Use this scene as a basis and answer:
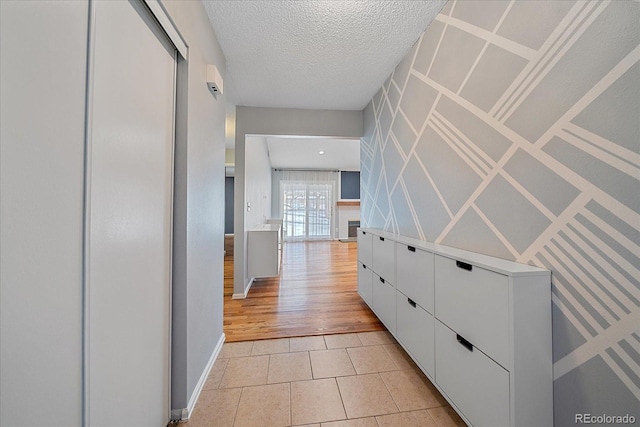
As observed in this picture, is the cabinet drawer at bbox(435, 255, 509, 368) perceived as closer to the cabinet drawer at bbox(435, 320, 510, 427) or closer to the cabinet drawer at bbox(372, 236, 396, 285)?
the cabinet drawer at bbox(435, 320, 510, 427)

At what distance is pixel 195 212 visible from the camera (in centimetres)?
144

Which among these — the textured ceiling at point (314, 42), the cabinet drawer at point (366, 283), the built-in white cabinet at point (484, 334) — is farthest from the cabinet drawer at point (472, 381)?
the textured ceiling at point (314, 42)

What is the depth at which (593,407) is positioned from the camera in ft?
2.75

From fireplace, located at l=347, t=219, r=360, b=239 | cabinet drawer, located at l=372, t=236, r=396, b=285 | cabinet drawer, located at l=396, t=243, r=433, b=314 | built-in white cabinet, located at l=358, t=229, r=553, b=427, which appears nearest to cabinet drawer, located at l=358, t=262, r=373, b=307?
cabinet drawer, located at l=372, t=236, r=396, b=285

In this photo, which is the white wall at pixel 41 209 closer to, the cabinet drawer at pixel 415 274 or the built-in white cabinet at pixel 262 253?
the cabinet drawer at pixel 415 274

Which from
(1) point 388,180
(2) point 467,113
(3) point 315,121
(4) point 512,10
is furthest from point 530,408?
(3) point 315,121

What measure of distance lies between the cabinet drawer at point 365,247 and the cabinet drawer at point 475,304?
1.13 metres

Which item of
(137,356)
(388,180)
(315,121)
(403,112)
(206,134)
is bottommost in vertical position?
(137,356)

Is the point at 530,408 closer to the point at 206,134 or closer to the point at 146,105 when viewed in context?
the point at 146,105

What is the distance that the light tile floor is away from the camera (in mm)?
1298

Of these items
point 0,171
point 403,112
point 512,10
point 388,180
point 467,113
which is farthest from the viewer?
point 388,180

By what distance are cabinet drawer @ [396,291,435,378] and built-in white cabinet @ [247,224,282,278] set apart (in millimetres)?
1899

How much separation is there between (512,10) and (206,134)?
5.79 feet

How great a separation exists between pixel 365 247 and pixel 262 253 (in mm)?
1448
